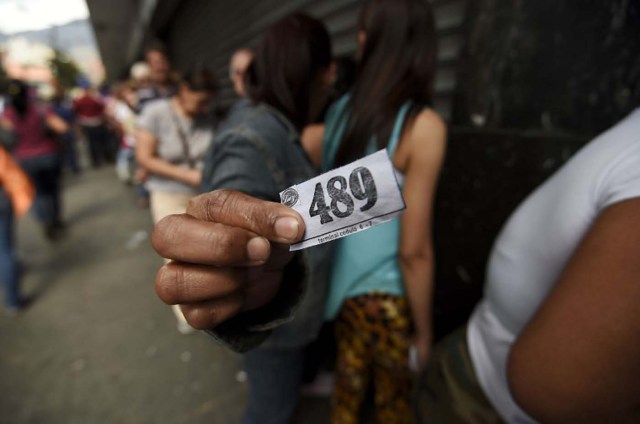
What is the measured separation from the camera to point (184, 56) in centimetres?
948

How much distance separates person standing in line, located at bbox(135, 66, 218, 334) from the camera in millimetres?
2621

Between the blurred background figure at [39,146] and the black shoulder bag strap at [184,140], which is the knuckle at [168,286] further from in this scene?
the blurred background figure at [39,146]

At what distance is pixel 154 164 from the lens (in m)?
2.62

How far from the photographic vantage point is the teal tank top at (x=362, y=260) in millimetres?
1313

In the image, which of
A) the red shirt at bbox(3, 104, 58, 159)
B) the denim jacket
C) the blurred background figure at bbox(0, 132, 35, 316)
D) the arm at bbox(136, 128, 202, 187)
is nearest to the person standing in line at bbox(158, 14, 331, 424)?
the denim jacket

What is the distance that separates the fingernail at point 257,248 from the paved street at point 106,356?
6.94 ft

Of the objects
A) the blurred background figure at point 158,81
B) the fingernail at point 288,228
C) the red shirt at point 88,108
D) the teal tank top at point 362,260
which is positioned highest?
the fingernail at point 288,228

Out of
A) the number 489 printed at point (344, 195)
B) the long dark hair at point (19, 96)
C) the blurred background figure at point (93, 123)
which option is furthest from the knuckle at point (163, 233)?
the blurred background figure at point (93, 123)

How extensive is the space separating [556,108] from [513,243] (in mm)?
1202

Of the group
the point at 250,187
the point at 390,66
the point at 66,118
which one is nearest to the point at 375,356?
the point at 250,187

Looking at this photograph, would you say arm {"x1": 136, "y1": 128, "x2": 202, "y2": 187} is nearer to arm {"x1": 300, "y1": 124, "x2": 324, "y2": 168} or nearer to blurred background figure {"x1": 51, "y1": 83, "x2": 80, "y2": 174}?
arm {"x1": 300, "y1": 124, "x2": 324, "y2": 168}

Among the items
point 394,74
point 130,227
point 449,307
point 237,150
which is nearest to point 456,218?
point 449,307

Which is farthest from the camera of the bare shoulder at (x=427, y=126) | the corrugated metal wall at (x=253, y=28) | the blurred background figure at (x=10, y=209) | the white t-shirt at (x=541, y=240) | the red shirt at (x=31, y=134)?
the red shirt at (x=31, y=134)

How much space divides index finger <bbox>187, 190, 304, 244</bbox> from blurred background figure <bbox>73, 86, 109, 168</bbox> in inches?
457
